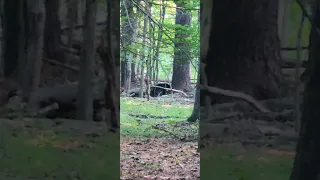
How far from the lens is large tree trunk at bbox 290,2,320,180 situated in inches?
125

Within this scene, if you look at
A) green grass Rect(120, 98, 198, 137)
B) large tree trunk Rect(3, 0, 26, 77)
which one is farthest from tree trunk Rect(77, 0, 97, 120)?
green grass Rect(120, 98, 198, 137)

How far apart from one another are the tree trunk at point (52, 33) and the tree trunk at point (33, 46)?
0.17ft

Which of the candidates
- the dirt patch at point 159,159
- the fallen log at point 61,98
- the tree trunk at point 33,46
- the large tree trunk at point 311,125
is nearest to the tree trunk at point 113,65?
the fallen log at point 61,98

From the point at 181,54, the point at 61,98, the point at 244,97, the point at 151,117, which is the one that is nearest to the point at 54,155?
the point at 61,98

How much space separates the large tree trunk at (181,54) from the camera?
242 inches

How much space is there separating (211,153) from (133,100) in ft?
20.3

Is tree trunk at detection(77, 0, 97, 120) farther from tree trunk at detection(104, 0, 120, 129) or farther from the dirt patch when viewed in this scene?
the dirt patch

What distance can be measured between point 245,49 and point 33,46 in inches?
75.2

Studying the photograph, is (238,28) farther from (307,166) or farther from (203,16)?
(307,166)

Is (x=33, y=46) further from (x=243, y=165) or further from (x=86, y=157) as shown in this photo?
(x=243, y=165)

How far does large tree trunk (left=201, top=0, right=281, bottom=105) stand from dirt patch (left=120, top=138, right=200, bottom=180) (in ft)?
4.86

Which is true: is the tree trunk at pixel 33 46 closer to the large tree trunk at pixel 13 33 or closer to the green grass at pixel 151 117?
the large tree trunk at pixel 13 33

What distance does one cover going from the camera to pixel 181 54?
686 cm

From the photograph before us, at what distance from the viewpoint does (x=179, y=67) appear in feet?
32.2
